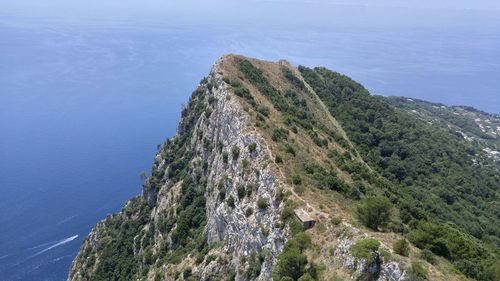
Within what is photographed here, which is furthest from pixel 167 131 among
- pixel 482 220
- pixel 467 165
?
pixel 482 220

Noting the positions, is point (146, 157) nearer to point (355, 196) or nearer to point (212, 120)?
point (212, 120)

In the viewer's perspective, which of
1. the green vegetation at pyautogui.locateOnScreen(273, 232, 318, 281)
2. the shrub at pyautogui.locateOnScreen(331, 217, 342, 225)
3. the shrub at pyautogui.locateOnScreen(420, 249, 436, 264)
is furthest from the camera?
the shrub at pyautogui.locateOnScreen(331, 217, 342, 225)

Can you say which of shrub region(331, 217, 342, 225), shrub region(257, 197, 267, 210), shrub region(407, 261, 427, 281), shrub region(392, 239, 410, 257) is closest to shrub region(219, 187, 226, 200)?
shrub region(257, 197, 267, 210)

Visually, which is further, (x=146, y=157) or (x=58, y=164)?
(x=146, y=157)

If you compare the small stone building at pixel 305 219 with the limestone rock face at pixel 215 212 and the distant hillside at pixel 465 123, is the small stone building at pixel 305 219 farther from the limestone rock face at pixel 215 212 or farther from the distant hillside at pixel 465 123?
the distant hillside at pixel 465 123

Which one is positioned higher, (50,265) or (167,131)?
(167,131)

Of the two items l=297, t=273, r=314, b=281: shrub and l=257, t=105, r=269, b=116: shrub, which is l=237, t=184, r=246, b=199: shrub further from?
l=297, t=273, r=314, b=281: shrub
